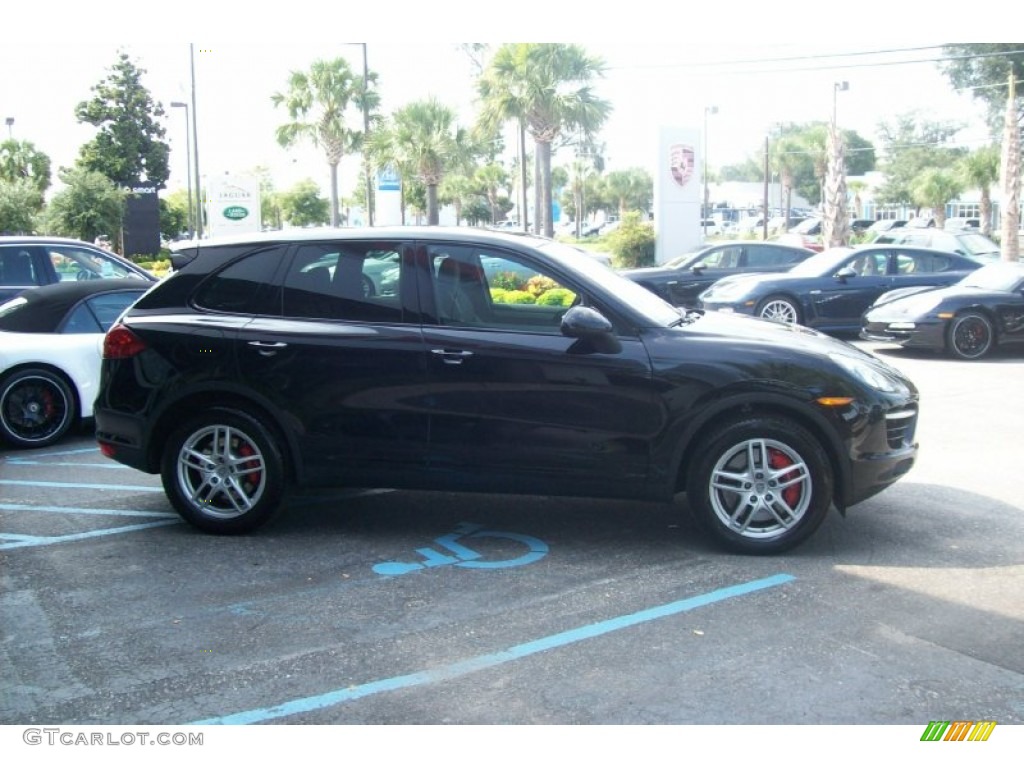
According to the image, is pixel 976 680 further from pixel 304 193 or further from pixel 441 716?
pixel 304 193

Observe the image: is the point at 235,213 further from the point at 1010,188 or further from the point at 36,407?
the point at 36,407

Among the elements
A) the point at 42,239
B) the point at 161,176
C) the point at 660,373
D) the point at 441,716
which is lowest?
the point at 441,716

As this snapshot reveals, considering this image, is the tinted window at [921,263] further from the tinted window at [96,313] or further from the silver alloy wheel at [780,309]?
the tinted window at [96,313]

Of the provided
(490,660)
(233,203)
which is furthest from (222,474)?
(233,203)

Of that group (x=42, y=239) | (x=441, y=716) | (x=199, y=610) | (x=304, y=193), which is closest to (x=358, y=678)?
(x=441, y=716)

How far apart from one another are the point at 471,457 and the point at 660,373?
3.62 feet

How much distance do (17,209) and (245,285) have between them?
98.2ft

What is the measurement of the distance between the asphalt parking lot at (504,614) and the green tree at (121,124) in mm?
48477

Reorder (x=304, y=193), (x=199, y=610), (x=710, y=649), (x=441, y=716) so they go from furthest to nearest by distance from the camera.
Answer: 1. (x=304, y=193)
2. (x=199, y=610)
3. (x=710, y=649)
4. (x=441, y=716)

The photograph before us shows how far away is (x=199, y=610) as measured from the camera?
486 centimetres

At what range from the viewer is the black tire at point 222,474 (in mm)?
5848

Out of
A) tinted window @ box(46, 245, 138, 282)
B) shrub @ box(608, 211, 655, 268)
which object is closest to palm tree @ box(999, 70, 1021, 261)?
shrub @ box(608, 211, 655, 268)

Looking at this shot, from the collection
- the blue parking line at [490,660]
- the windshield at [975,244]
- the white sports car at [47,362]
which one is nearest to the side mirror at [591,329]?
the blue parking line at [490,660]

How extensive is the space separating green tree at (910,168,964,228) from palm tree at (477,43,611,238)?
79.0ft
